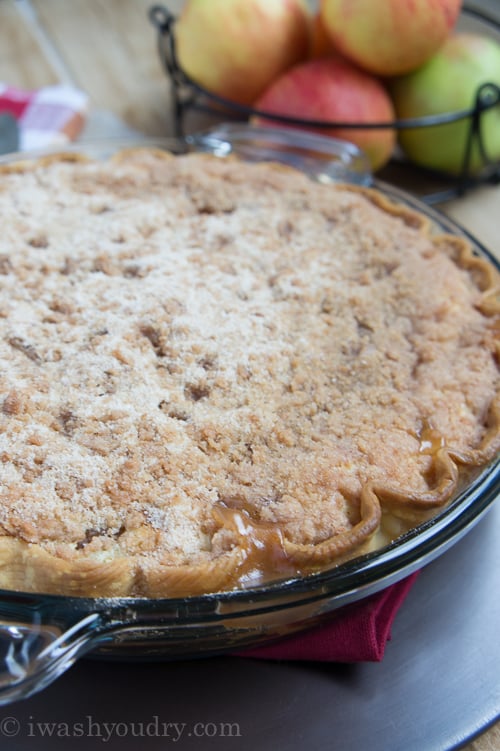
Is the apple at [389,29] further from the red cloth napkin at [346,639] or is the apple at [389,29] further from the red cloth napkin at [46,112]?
the red cloth napkin at [346,639]

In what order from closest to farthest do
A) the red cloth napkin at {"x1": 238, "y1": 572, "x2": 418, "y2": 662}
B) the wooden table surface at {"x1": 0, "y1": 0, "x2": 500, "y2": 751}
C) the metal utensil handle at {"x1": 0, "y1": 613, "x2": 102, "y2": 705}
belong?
the metal utensil handle at {"x1": 0, "y1": 613, "x2": 102, "y2": 705}
the red cloth napkin at {"x1": 238, "y1": 572, "x2": 418, "y2": 662}
the wooden table surface at {"x1": 0, "y1": 0, "x2": 500, "y2": 751}

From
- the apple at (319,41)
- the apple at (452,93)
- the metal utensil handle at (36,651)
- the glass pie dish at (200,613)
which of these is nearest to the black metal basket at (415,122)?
the apple at (452,93)

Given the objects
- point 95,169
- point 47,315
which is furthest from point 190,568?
point 95,169

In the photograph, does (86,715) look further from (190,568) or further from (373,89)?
(373,89)

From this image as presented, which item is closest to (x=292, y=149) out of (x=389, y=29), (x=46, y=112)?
(x=389, y=29)

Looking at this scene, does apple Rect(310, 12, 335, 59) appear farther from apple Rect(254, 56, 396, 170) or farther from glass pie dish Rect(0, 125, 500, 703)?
glass pie dish Rect(0, 125, 500, 703)

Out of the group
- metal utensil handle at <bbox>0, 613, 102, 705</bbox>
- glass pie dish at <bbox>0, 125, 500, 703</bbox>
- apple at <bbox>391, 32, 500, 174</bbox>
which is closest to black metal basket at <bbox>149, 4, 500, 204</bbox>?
apple at <bbox>391, 32, 500, 174</bbox>

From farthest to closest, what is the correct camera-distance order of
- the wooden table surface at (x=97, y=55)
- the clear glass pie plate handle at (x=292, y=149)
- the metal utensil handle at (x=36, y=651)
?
the wooden table surface at (x=97, y=55) → the clear glass pie plate handle at (x=292, y=149) → the metal utensil handle at (x=36, y=651)
